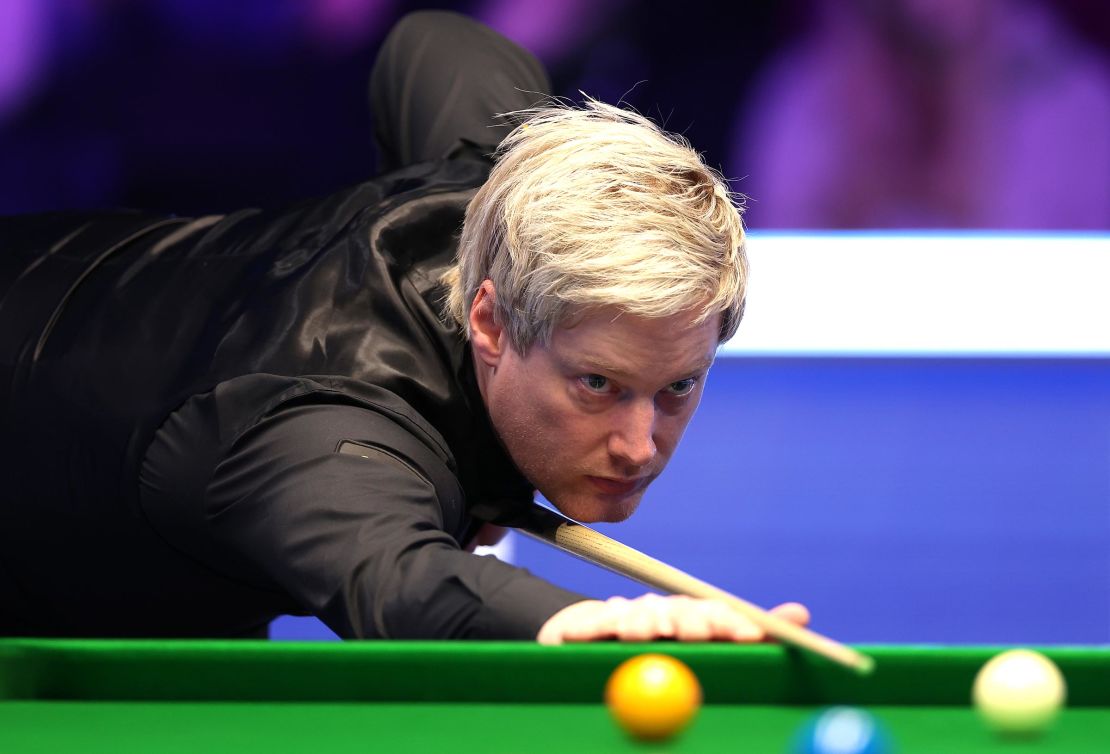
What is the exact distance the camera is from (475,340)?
230 cm

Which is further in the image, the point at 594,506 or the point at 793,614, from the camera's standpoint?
the point at 594,506

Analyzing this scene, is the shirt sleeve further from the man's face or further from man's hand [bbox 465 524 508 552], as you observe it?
man's hand [bbox 465 524 508 552]

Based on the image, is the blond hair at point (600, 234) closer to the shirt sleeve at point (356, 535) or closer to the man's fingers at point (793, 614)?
the shirt sleeve at point (356, 535)

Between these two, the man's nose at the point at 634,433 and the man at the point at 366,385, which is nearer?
the man at the point at 366,385

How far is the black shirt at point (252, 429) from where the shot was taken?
1854mm

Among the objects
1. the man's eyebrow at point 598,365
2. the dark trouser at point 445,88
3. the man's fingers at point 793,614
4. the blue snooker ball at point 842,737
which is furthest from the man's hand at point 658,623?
the dark trouser at point 445,88

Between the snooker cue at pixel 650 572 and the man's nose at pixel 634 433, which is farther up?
the man's nose at pixel 634 433

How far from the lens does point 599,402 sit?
221 centimetres

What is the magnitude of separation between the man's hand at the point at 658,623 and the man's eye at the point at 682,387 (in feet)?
2.02

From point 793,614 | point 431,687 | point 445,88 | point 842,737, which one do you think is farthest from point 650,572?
point 445,88

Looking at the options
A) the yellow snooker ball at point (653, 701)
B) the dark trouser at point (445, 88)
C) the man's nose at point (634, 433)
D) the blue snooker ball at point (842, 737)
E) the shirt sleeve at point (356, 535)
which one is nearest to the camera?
the blue snooker ball at point (842, 737)

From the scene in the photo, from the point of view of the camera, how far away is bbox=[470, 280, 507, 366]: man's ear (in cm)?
226

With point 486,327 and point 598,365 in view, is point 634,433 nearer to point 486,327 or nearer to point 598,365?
point 598,365

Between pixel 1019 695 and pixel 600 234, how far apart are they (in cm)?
95
